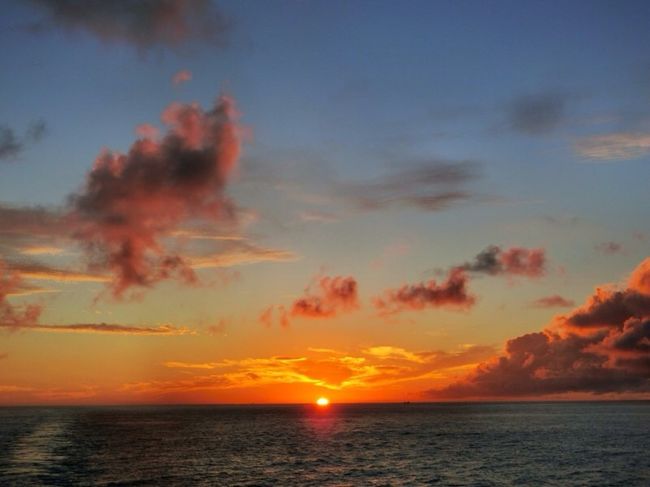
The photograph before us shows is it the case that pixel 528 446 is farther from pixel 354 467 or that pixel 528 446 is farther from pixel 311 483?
pixel 311 483

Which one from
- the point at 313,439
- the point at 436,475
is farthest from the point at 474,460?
the point at 313,439

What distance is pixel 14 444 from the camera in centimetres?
11931

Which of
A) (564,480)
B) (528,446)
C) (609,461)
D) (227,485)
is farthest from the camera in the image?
(528,446)

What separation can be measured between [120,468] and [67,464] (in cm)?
933

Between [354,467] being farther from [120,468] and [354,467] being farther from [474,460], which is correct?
[120,468]

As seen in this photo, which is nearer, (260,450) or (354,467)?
(354,467)

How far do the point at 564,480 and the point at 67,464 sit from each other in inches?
2605

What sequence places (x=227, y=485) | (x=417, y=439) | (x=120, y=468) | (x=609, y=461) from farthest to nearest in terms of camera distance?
1. (x=417, y=439)
2. (x=609, y=461)
3. (x=120, y=468)
4. (x=227, y=485)

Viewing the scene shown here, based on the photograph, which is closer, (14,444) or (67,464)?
(67,464)

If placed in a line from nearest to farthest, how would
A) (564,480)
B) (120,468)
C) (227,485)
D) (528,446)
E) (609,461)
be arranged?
(227,485) < (564,480) < (120,468) < (609,461) < (528,446)

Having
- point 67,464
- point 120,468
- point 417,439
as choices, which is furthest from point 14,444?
point 417,439

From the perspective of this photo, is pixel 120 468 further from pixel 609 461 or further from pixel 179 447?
pixel 609 461

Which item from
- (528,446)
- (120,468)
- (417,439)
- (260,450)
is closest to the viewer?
(120,468)

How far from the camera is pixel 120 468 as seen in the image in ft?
275
